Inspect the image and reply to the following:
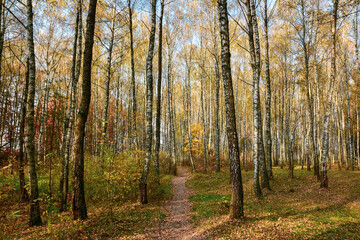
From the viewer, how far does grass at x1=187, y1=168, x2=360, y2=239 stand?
4.62m

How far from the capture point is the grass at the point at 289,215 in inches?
182

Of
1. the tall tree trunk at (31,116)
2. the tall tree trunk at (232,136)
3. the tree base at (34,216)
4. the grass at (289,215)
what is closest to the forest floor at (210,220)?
the grass at (289,215)

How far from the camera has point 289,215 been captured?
5.80m

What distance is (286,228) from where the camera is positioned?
4.83m

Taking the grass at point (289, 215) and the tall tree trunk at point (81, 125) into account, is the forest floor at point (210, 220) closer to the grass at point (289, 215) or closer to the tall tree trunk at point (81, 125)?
the grass at point (289, 215)

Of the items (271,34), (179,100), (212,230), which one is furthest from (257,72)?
(179,100)

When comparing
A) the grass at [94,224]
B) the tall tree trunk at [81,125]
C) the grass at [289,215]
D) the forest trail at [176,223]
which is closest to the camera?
the grass at [289,215]

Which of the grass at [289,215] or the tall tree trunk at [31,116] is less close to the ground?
the tall tree trunk at [31,116]

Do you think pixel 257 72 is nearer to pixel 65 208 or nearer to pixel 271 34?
pixel 65 208

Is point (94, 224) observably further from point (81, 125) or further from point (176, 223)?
point (81, 125)

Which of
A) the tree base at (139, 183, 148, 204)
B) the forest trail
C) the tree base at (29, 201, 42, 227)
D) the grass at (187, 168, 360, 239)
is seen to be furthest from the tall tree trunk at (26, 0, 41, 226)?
the grass at (187, 168, 360, 239)

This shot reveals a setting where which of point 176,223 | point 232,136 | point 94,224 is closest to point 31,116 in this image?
point 94,224

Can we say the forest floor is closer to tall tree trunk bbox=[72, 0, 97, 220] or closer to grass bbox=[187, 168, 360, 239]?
grass bbox=[187, 168, 360, 239]

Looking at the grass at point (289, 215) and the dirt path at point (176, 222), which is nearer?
the grass at point (289, 215)
